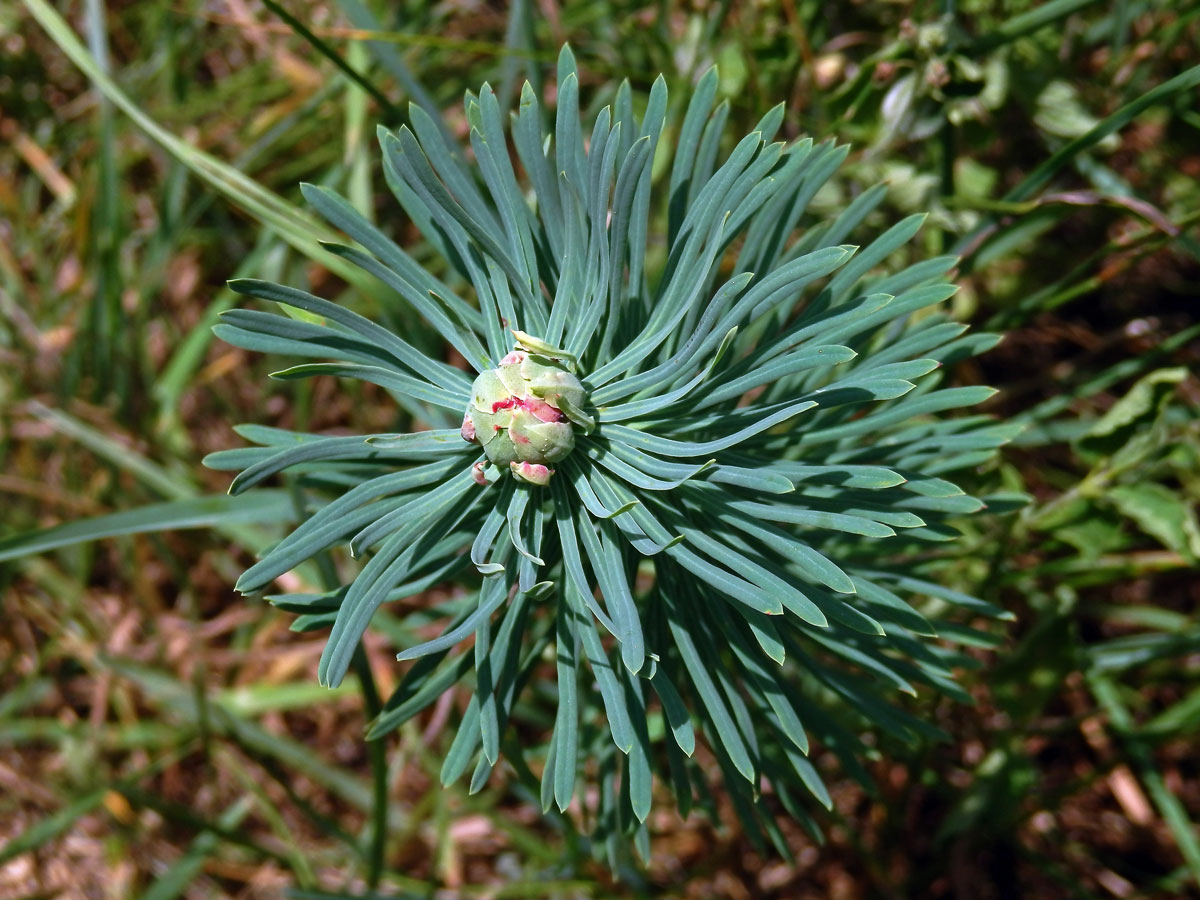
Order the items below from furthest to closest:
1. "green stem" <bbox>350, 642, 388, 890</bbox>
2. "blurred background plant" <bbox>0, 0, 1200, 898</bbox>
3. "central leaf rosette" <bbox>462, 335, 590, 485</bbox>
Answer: "blurred background plant" <bbox>0, 0, 1200, 898</bbox>
"green stem" <bbox>350, 642, 388, 890</bbox>
"central leaf rosette" <bbox>462, 335, 590, 485</bbox>

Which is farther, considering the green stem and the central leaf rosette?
the green stem

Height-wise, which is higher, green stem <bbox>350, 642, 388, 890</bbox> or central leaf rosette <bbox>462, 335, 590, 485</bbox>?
central leaf rosette <bbox>462, 335, 590, 485</bbox>

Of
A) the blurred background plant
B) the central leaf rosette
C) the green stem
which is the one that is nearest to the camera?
the central leaf rosette

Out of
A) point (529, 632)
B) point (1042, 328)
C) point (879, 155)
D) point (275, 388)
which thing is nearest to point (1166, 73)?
point (1042, 328)

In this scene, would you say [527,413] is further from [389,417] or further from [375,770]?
[389,417]

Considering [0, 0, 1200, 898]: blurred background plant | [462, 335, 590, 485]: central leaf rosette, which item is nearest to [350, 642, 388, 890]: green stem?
[0, 0, 1200, 898]: blurred background plant

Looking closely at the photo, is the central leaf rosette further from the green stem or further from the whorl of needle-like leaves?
the green stem
